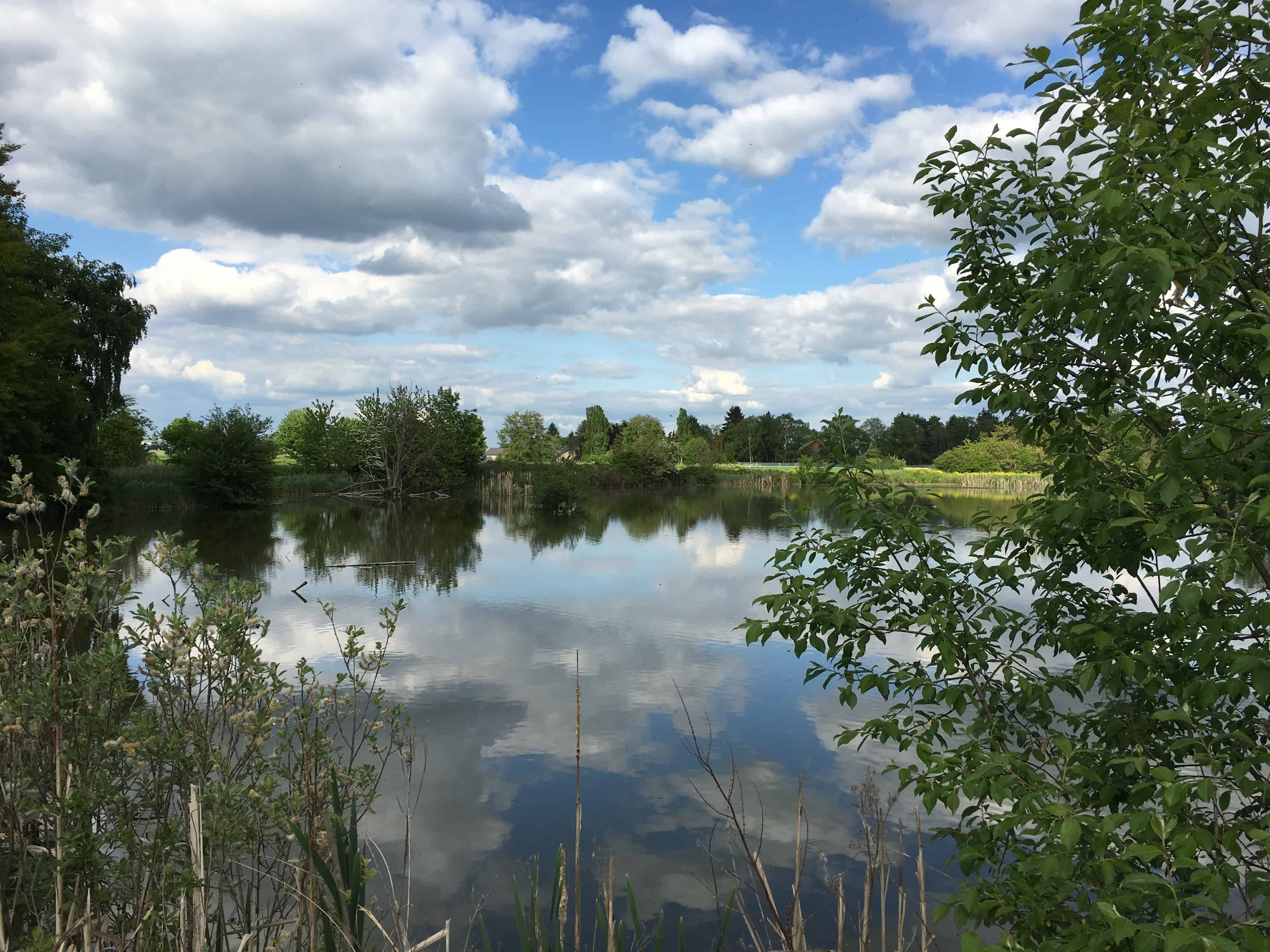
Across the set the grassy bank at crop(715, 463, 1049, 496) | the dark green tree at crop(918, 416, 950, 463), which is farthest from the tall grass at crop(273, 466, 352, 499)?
the dark green tree at crop(918, 416, 950, 463)

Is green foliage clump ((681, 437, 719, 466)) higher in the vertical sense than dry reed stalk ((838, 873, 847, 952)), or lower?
higher

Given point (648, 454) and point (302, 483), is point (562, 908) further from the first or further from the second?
point (648, 454)

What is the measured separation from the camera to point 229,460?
33.2 m

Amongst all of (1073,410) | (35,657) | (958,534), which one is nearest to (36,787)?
(35,657)

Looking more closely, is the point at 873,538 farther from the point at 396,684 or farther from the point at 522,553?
the point at 522,553

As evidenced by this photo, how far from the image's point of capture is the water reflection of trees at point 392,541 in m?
16.2

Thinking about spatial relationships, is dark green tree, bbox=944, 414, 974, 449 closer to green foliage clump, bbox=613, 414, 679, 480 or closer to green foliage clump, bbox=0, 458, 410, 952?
green foliage clump, bbox=613, 414, 679, 480

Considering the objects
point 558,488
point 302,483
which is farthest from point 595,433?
point 558,488

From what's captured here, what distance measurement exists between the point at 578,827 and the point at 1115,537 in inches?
85.4

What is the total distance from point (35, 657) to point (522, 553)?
17080mm

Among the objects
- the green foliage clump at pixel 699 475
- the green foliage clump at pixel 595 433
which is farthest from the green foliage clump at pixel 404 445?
the green foliage clump at pixel 595 433

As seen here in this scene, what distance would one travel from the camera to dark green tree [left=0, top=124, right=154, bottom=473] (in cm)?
2172

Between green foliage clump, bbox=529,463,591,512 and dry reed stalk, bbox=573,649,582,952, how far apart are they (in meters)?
25.6

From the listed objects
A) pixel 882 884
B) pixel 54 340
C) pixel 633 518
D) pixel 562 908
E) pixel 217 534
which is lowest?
pixel 633 518
